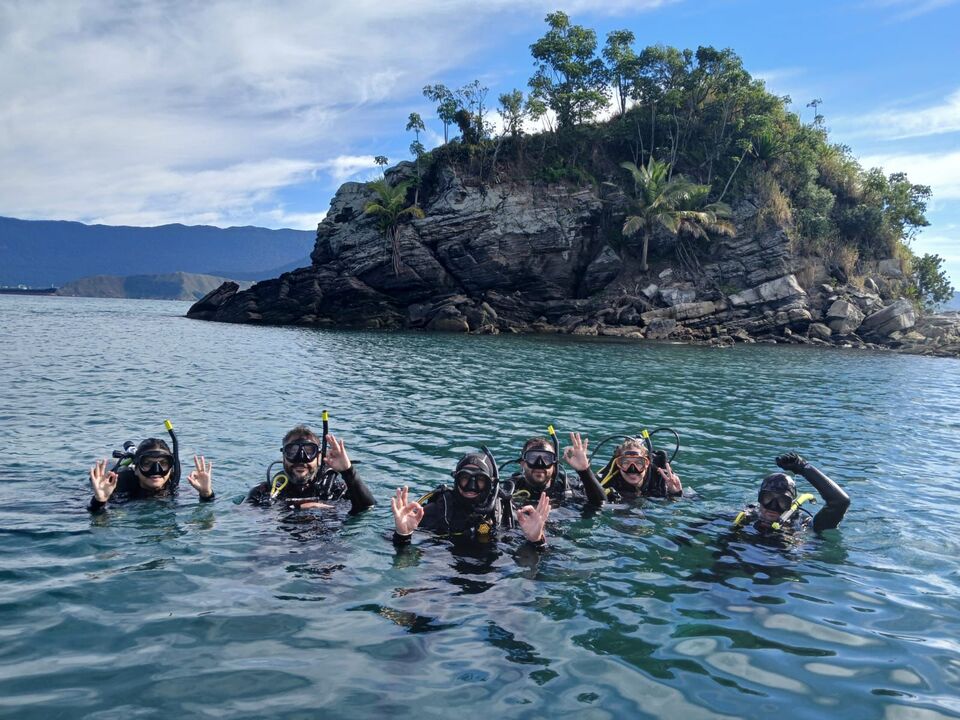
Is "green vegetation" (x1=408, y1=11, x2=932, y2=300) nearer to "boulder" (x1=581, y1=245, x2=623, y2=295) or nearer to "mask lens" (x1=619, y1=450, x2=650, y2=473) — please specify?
"boulder" (x1=581, y1=245, x2=623, y2=295)

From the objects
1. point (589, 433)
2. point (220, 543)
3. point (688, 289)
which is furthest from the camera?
point (688, 289)

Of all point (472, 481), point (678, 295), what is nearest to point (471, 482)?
point (472, 481)

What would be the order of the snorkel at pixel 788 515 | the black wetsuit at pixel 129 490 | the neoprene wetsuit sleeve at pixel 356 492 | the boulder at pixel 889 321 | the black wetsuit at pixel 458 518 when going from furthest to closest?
the boulder at pixel 889 321 → the black wetsuit at pixel 129 490 → the neoprene wetsuit sleeve at pixel 356 492 → the snorkel at pixel 788 515 → the black wetsuit at pixel 458 518

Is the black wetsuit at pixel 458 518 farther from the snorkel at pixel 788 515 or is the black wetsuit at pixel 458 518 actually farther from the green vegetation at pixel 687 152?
the green vegetation at pixel 687 152

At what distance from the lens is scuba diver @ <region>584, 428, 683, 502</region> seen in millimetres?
8719

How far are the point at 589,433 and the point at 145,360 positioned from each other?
58.9 feet

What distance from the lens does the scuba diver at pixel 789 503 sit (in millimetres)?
7445

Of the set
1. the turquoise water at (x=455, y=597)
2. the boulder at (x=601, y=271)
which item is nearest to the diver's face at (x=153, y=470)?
the turquoise water at (x=455, y=597)

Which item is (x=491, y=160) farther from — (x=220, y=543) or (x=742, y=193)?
(x=220, y=543)

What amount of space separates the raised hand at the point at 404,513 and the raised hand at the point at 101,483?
3629mm

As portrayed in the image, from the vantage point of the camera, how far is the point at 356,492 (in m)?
7.65

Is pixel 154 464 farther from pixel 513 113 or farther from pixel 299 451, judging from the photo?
pixel 513 113

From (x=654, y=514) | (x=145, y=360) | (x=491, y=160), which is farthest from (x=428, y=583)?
(x=491, y=160)

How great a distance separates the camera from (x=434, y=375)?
21.4m
